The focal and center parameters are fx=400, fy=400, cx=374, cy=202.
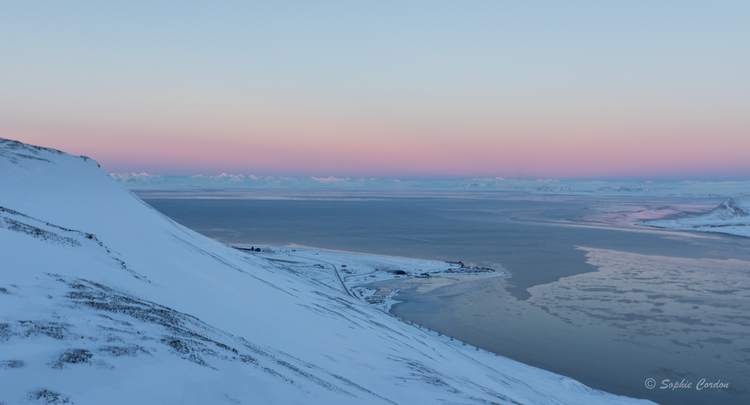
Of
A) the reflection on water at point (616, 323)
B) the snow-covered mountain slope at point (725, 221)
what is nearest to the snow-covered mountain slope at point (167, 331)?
the reflection on water at point (616, 323)

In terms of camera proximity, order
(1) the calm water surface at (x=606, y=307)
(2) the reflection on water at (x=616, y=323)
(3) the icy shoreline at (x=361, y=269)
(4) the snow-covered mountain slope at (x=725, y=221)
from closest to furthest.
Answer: (2) the reflection on water at (x=616, y=323)
(1) the calm water surface at (x=606, y=307)
(3) the icy shoreline at (x=361, y=269)
(4) the snow-covered mountain slope at (x=725, y=221)

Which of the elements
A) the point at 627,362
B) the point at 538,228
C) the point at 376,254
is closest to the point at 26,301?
the point at 627,362

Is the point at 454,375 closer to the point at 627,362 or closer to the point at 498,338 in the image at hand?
the point at 498,338

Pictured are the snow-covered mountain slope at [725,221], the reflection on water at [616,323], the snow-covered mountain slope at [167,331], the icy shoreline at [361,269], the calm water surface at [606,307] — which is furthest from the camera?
the snow-covered mountain slope at [725,221]

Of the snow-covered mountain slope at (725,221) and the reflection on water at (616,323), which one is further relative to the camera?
the snow-covered mountain slope at (725,221)

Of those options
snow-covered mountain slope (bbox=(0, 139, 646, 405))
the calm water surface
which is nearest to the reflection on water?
the calm water surface

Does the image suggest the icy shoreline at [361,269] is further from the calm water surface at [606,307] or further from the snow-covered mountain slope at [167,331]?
the snow-covered mountain slope at [167,331]

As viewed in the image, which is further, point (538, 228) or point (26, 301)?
point (538, 228)
